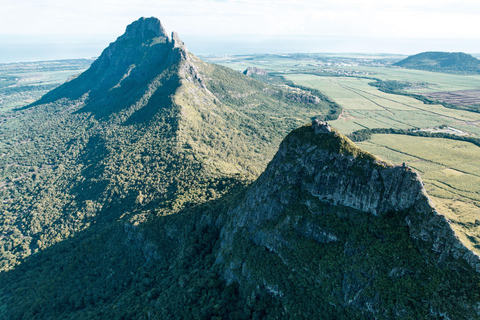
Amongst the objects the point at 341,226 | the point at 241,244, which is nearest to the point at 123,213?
the point at 241,244

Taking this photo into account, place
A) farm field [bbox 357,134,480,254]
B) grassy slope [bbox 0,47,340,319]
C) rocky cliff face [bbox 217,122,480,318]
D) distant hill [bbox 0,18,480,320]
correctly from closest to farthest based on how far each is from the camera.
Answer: rocky cliff face [bbox 217,122,480,318] → distant hill [bbox 0,18,480,320] → grassy slope [bbox 0,47,340,319] → farm field [bbox 357,134,480,254]

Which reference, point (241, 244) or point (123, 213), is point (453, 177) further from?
point (123, 213)

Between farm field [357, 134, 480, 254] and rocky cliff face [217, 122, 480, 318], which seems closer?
rocky cliff face [217, 122, 480, 318]

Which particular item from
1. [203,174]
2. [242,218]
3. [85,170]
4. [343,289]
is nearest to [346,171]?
[343,289]

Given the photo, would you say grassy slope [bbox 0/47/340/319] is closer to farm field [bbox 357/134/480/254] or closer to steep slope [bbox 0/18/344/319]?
steep slope [bbox 0/18/344/319]

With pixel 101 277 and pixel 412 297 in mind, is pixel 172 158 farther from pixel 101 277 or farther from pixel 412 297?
pixel 412 297

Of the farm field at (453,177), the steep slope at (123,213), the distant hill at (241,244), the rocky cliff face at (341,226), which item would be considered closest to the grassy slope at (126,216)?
the steep slope at (123,213)

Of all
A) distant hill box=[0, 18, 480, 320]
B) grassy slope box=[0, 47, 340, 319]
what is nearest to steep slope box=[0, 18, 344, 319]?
grassy slope box=[0, 47, 340, 319]

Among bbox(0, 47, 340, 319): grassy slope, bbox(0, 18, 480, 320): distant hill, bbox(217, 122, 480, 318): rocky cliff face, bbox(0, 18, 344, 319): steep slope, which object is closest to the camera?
bbox(217, 122, 480, 318): rocky cliff face
